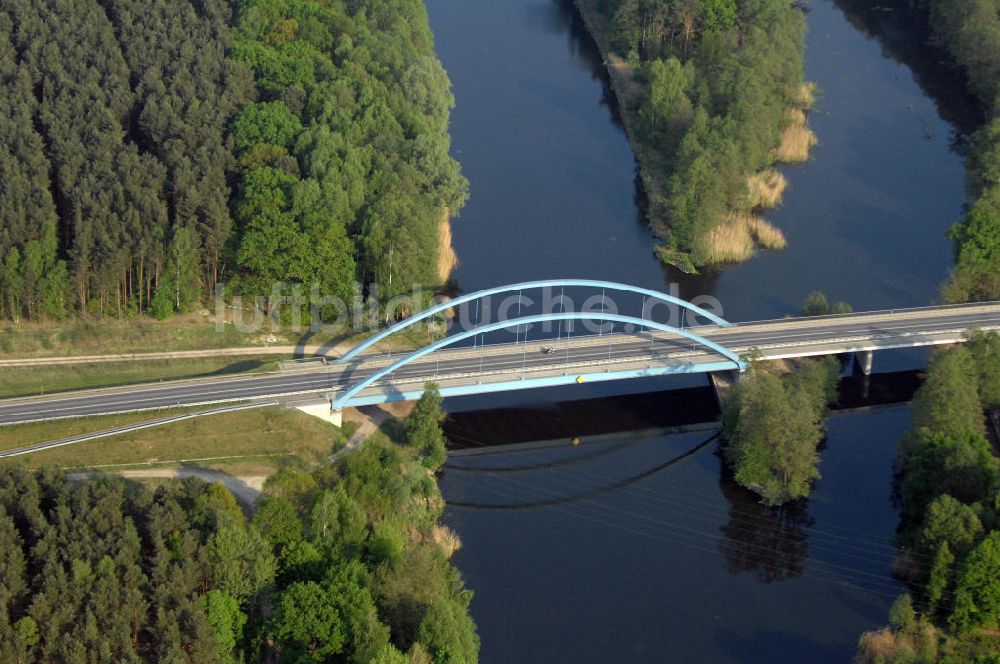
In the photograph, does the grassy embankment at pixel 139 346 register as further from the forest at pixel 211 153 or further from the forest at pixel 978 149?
the forest at pixel 978 149

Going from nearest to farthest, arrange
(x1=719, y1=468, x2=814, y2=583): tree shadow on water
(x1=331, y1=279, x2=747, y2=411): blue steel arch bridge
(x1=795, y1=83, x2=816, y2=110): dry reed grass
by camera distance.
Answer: (x1=719, y1=468, x2=814, y2=583): tree shadow on water < (x1=331, y1=279, x2=747, y2=411): blue steel arch bridge < (x1=795, y1=83, x2=816, y2=110): dry reed grass

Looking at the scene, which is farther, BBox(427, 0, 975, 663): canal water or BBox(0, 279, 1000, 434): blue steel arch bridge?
BBox(0, 279, 1000, 434): blue steel arch bridge

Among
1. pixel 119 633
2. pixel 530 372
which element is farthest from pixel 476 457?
pixel 119 633

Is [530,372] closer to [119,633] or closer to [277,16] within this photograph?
[119,633]

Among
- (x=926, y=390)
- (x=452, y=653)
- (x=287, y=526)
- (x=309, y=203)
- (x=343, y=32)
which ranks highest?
(x=343, y=32)

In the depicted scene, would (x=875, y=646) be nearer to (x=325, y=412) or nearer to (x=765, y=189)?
(x=325, y=412)

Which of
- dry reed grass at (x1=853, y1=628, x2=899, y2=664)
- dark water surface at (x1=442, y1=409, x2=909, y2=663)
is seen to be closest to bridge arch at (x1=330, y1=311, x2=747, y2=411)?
dark water surface at (x1=442, y1=409, x2=909, y2=663)

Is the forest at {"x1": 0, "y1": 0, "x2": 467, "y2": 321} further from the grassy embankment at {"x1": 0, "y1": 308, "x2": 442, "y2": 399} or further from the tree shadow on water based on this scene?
the tree shadow on water
